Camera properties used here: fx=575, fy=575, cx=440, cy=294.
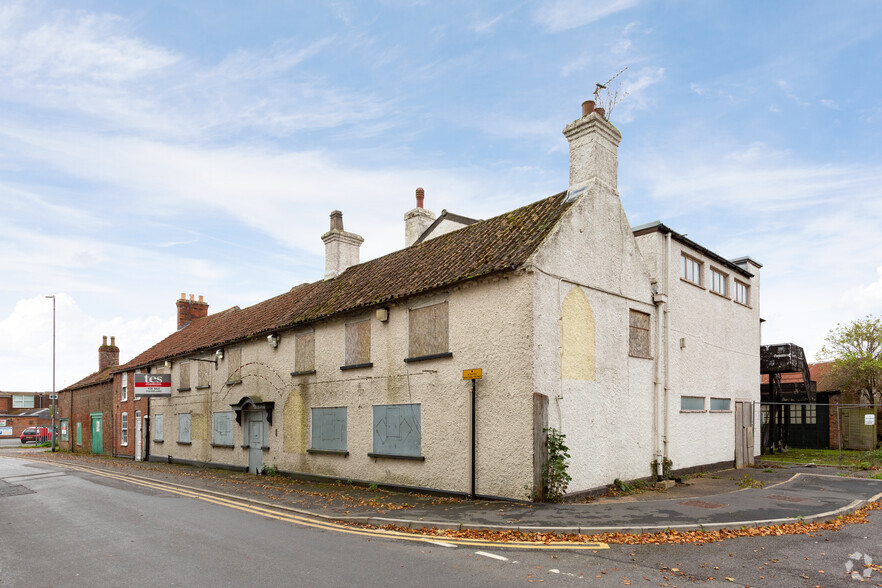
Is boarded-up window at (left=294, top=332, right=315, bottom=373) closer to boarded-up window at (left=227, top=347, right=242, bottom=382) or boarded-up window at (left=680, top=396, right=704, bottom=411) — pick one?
boarded-up window at (left=227, top=347, right=242, bottom=382)

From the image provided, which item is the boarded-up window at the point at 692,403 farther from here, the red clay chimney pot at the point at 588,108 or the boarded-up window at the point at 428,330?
the red clay chimney pot at the point at 588,108

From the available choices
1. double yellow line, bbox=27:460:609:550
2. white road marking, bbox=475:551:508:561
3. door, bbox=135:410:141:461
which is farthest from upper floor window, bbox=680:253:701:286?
door, bbox=135:410:141:461

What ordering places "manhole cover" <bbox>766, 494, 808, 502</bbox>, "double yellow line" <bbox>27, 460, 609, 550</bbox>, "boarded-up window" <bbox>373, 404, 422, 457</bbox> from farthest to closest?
1. "boarded-up window" <bbox>373, 404, 422, 457</bbox>
2. "manhole cover" <bbox>766, 494, 808, 502</bbox>
3. "double yellow line" <bbox>27, 460, 609, 550</bbox>

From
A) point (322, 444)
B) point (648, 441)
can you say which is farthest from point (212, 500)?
point (648, 441)

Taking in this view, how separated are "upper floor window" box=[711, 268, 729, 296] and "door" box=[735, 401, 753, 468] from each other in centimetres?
399

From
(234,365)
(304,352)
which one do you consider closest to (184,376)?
(234,365)

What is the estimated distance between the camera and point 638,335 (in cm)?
1562

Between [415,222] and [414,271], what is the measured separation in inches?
381

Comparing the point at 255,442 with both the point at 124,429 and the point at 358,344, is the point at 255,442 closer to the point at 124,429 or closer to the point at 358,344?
the point at 358,344

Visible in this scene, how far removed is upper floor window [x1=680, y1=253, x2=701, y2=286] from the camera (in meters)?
17.8

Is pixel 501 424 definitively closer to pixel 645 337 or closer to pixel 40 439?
pixel 645 337

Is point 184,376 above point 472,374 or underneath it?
underneath

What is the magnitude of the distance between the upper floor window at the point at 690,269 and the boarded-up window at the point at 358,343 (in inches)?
383

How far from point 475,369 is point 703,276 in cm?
1004
